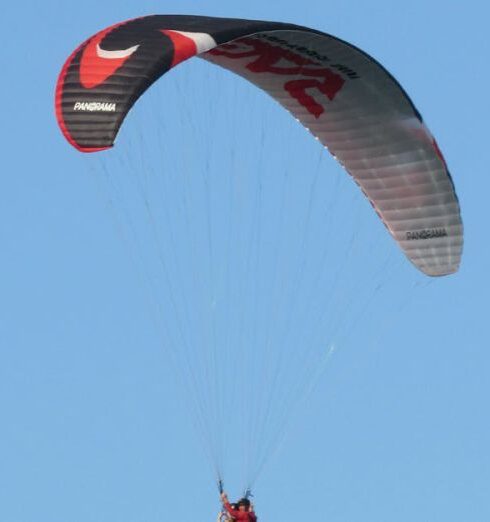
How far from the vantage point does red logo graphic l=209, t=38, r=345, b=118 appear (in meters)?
49.1

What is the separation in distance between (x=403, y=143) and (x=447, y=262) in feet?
7.26

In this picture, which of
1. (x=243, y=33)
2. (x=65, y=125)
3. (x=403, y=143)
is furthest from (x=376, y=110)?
(x=65, y=125)

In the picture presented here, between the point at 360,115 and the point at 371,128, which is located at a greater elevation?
the point at 360,115

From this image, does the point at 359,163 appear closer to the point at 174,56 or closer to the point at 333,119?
the point at 333,119

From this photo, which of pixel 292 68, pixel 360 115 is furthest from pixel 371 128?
pixel 292 68

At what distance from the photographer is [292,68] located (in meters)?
49.6

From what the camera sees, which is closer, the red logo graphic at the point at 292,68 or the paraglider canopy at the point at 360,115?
the paraglider canopy at the point at 360,115

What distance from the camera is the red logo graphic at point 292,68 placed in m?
49.1

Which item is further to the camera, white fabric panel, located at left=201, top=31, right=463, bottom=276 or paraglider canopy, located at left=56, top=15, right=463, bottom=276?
white fabric panel, located at left=201, top=31, right=463, bottom=276

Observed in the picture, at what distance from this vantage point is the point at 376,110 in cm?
4972

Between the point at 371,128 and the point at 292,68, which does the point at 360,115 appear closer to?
the point at 371,128

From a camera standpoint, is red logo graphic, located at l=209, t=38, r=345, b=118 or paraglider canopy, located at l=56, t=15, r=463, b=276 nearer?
paraglider canopy, located at l=56, t=15, r=463, b=276

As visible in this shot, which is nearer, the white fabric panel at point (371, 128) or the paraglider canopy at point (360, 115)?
the paraglider canopy at point (360, 115)

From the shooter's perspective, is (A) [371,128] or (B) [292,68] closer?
(B) [292,68]
